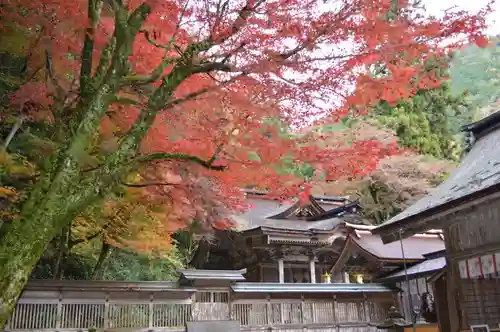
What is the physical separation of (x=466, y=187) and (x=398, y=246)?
32.5 ft

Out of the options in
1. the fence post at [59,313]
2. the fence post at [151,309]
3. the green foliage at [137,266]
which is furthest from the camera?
the green foliage at [137,266]

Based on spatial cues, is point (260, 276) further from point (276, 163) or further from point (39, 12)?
point (39, 12)

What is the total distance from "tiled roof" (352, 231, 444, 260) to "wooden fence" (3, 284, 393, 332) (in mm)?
1731

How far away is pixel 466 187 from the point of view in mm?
8031

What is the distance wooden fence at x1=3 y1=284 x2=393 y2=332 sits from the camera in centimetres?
1040

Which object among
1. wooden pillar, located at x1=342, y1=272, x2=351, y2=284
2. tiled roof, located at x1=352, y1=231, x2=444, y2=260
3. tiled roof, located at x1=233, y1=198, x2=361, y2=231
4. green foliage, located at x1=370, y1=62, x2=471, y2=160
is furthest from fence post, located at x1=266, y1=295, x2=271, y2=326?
green foliage, located at x1=370, y1=62, x2=471, y2=160

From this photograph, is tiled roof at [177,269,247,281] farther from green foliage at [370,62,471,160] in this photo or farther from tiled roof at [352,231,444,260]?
green foliage at [370,62,471,160]

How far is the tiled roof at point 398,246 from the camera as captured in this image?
16.3 metres

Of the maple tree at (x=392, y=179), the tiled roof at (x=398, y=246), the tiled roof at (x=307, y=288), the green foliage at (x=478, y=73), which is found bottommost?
the tiled roof at (x=307, y=288)

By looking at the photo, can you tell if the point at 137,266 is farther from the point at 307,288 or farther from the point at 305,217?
the point at 305,217

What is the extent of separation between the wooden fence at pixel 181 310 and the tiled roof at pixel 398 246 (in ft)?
5.68

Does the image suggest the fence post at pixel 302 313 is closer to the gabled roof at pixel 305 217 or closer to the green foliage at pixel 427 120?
the gabled roof at pixel 305 217

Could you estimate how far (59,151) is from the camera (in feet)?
18.9

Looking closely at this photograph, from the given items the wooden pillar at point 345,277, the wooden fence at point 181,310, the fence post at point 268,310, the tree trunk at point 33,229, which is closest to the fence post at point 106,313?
the wooden fence at point 181,310
